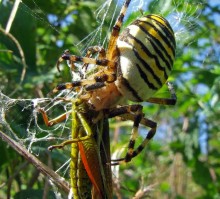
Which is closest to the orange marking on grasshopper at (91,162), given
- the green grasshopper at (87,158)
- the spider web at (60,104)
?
the green grasshopper at (87,158)

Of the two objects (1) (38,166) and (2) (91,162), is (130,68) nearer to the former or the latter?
(2) (91,162)

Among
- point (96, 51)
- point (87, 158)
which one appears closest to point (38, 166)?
point (87, 158)

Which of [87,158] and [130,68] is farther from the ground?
[130,68]

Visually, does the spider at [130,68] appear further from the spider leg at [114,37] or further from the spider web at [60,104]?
the spider web at [60,104]

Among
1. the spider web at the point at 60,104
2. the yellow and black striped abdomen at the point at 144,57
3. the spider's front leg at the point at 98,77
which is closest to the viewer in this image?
the yellow and black striped abdomen at the point at 144,57

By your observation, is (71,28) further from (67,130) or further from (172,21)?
(67,130)

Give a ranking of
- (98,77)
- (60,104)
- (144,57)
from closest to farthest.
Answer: (144,57), (98,77), (60,104)
